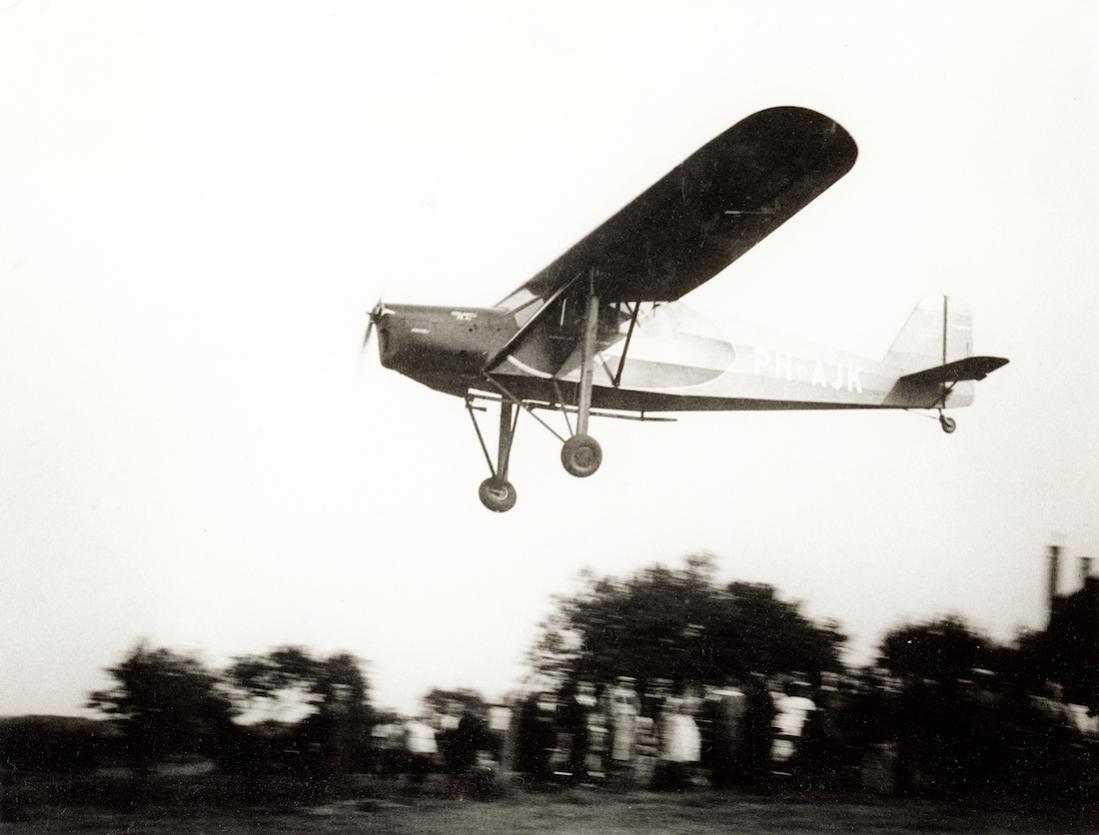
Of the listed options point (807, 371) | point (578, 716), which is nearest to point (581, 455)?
point (807, 371)

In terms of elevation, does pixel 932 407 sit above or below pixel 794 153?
below

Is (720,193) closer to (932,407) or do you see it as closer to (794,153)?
(794,153)

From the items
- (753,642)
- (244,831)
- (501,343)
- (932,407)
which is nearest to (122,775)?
(244,831)

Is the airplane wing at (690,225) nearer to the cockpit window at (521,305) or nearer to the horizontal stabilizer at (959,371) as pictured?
the cockpit window at (521,305)

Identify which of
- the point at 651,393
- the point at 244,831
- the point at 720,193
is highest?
the point at 720,193

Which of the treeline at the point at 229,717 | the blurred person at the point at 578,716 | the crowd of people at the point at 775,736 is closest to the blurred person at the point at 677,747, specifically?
the crowd of people at the point at 775,736

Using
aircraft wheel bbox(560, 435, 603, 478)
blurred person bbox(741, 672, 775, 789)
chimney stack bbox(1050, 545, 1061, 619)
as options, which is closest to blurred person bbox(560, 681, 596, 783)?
blurred person bbox(741, 672, 775, 789)

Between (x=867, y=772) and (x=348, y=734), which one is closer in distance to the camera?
(x=348, y=734)

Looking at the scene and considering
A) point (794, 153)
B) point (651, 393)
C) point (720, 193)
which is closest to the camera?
point (794, 153)
